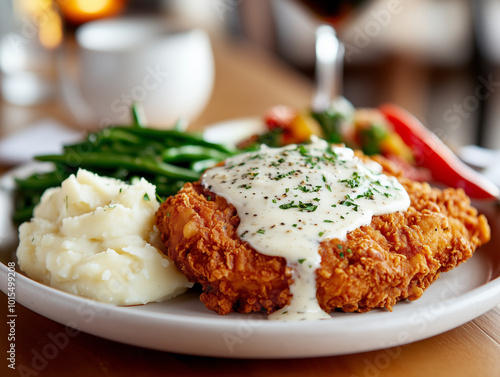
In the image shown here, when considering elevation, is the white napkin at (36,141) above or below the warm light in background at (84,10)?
below

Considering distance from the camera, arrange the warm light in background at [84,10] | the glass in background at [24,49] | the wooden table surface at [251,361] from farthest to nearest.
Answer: the warm light in background at [84,10] < the glass in background at [24,49] < the wooden table surface at [251,361]

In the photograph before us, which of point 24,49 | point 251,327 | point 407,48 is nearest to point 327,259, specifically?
point 251,327

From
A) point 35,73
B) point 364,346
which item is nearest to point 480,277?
point 364,346

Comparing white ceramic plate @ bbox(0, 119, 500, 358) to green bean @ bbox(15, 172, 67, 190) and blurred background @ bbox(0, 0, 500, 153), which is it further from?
blurred background @ bbox(0, 0, 500, 153)

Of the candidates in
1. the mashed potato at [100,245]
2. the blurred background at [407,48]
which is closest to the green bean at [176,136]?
the mashed potato at [100,245]

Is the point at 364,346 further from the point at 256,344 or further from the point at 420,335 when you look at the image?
the point at 256,344

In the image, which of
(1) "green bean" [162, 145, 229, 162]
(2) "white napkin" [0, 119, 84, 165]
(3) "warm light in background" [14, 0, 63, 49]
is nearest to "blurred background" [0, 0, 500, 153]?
(3) "warm light in background" [14, 0, 63, 49]

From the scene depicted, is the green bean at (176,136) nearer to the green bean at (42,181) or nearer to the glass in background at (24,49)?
the green bean at (42,181)
